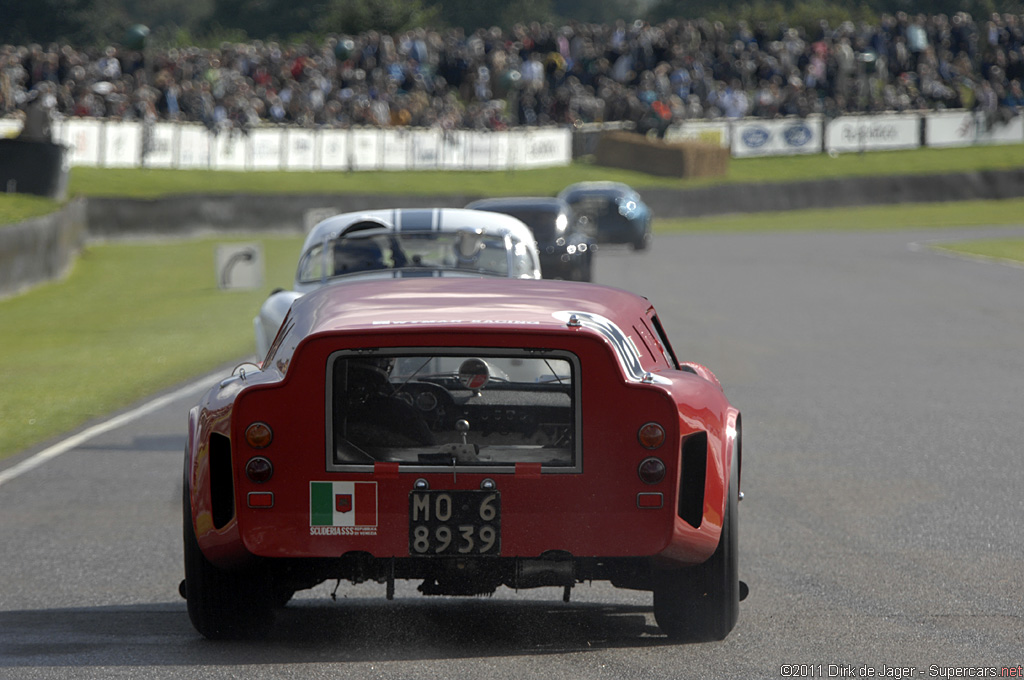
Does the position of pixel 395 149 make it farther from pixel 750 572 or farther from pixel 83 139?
pixel 750 572

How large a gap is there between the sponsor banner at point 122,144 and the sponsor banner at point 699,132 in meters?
17.5

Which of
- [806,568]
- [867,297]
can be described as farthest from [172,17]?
[806,568]

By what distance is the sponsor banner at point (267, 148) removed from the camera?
39.3 m

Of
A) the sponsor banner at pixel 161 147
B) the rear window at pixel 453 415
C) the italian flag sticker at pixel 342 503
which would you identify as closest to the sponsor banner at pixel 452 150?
the sponsor banner at pixel 161 147

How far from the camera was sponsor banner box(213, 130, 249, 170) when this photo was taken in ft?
126

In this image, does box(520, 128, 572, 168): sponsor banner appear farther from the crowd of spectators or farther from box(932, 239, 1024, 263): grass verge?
box(932, 239, 1024, 263): grass verge

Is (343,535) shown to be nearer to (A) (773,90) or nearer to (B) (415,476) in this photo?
(B) (415,476)

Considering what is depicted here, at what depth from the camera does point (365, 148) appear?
41906 millimetres

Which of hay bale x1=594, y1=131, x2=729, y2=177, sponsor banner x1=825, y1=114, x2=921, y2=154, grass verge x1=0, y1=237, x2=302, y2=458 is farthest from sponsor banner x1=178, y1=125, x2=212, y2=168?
sponsor banner x1=825, y1=114, x2=921, y2=154

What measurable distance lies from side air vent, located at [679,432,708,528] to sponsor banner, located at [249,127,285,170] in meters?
35.1

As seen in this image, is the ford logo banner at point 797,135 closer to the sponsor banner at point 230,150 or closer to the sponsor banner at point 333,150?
the sponsor banner at point 333,150

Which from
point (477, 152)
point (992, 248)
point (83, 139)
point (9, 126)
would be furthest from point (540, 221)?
point (477, 152)

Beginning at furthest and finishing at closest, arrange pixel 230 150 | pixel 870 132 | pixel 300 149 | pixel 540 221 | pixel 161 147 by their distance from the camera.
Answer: pixel 870 132, pixel 300 149, pixel 230 150, pixel 161 147, pixel 540 221

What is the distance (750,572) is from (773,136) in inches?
1711
